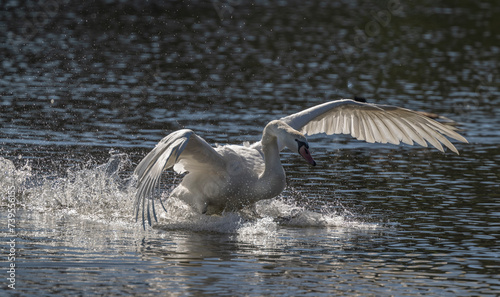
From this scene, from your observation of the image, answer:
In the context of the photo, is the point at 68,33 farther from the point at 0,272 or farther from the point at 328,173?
the point at 0,272

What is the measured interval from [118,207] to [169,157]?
8.20 feet

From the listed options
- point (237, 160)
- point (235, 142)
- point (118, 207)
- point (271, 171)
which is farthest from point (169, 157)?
point (235, 142)

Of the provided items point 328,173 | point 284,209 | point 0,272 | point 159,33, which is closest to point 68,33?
point 159,33

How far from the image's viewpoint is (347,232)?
1128 centimetres

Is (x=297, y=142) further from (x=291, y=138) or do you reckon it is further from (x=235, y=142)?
(x=235, y=142)

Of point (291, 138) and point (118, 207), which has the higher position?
point (291, 138)

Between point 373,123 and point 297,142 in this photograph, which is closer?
point 297,142

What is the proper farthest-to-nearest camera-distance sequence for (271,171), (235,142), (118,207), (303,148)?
(235,142)
(118,207)
(271,171)
(303,148)

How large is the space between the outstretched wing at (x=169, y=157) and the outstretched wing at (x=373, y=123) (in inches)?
64.7

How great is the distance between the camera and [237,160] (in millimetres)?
11516

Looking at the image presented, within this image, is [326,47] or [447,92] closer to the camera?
[447,92]

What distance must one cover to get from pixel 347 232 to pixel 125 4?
99.0ft

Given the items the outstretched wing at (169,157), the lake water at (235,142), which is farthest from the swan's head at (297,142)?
the lake water at (235,142)

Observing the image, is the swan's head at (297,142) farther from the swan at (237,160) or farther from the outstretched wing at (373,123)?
the outstretched wing at (373,123)
